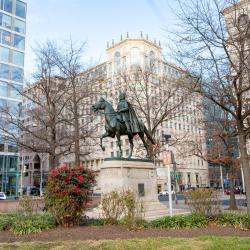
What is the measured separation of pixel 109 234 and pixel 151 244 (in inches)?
79.4

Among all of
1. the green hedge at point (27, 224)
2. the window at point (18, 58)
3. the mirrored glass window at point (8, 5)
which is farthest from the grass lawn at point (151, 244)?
the mirrored glass window at point (8, 5)

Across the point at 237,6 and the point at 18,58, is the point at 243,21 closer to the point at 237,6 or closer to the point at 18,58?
the point at 237,6

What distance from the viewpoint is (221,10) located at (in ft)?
44.8

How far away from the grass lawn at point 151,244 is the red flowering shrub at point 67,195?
253cm

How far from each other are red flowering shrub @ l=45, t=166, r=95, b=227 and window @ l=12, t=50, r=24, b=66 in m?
49.8

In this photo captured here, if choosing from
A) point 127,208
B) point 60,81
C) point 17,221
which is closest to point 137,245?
point 127,208

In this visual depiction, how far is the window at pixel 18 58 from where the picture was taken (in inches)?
2211

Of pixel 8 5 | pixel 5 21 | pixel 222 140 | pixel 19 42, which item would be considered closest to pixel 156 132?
pixel 222 140

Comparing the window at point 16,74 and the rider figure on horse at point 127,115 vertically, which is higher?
the window at point 16,74

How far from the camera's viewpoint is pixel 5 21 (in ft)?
181

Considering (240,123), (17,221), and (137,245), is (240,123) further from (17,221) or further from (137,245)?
(17,221)

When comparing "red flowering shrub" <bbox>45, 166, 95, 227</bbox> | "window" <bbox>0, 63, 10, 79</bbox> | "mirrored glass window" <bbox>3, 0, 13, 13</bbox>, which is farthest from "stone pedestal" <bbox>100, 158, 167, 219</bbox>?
"mirrored glass window" <bbox>3, 0, 13, 13</bbox>

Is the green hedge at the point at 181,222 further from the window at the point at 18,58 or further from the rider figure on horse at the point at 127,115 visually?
the window at the point at 18,58

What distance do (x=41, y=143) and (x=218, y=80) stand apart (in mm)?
15764
